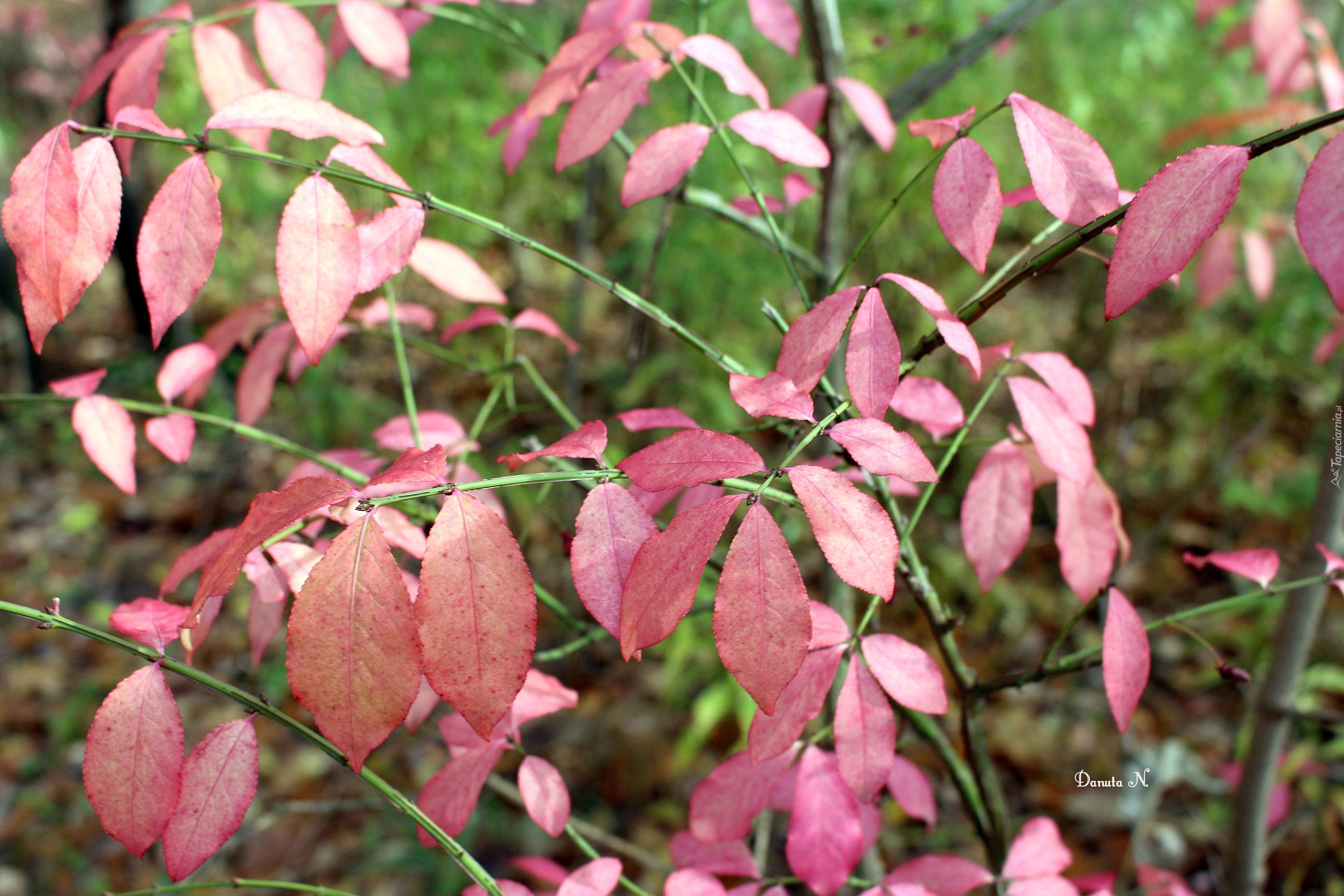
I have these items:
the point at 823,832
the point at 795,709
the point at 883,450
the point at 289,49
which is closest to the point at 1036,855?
the point at 823,832

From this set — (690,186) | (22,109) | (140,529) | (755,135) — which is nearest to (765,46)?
(690,186)

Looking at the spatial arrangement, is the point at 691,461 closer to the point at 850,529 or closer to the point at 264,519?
the point at 850,529

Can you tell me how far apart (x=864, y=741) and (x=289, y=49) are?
76cm

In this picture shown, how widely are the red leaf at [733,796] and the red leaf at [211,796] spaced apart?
1.10 feet

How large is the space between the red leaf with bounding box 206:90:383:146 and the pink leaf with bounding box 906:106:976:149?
0.39 meters

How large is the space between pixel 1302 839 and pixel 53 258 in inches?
88.7

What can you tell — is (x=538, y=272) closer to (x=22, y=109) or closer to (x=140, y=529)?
(x=140, y=529)

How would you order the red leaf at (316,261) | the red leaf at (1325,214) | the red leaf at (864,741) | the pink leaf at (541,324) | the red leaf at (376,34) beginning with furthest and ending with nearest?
the pink leaf at (541,324) → the red leaf at (376,34) → the red leaf at (864,741) → the red leaf at (316,261) → the red leaf at (1325,214)

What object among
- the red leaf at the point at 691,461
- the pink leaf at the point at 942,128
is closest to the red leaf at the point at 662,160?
the pink leaf at the point at 942,128

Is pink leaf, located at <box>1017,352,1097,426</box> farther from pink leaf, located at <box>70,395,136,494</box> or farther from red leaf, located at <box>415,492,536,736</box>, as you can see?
pink leaf, located at <box>70,395,136,494</box>

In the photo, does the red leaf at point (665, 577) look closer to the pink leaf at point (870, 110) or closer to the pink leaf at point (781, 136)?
the pink leaf at point (781, 136)

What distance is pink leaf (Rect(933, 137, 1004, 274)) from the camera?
572mm

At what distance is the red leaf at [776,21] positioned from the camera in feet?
3.04

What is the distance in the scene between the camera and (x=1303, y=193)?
16.2 inches
